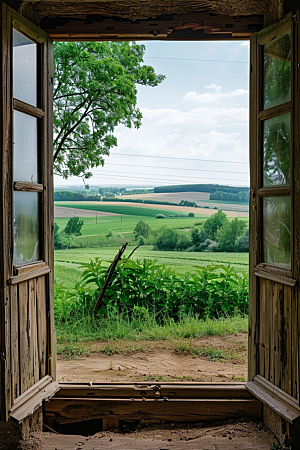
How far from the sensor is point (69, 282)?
8523mm

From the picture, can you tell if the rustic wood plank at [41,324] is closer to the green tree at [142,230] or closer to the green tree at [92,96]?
the green tree at [92,96]

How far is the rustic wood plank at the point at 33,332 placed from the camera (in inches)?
106

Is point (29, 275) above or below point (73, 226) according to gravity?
below

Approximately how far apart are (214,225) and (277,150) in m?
7.23

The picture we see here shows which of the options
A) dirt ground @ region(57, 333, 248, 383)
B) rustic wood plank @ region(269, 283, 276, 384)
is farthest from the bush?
rustic wood plank @ region(269, 283, 276, 384)

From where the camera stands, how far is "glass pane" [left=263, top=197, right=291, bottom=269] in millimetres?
2564

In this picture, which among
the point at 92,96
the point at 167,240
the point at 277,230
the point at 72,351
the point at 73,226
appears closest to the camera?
the point at 277,230

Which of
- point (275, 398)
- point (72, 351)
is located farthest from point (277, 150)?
point (72, 351)

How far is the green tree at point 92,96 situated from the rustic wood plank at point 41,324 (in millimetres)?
3947

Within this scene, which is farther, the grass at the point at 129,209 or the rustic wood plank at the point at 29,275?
the grass at the point at 129,209

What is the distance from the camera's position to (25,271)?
261cm

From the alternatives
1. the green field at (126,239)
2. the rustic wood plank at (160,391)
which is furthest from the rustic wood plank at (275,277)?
the green field at (126,239)

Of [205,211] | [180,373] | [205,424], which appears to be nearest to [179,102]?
[205,211]

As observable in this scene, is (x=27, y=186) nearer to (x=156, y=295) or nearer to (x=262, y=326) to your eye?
(x=262, y=326)
